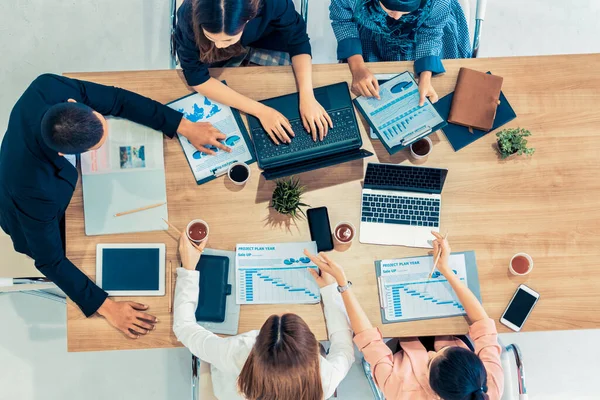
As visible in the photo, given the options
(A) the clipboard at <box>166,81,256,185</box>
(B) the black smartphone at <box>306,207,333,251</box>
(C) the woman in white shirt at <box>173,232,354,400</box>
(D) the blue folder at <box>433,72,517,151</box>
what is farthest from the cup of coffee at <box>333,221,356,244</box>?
(D) the blue folder at <box>433,72,517,151</box>

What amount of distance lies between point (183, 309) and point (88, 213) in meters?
0.47

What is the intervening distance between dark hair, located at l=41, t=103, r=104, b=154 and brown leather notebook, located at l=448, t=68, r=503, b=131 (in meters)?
1.22

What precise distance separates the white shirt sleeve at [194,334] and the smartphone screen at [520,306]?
0.91 metres

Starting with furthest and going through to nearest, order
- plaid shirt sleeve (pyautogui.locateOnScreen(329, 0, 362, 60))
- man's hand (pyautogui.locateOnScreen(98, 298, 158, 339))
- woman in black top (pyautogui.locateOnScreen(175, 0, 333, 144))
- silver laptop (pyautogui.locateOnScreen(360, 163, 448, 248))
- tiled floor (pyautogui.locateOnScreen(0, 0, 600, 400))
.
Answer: tiled floor (pyautogui.locateOnScreen(0, 0, 600, 400)) < plaid shirt sleeve (pyautogui.locateOnScreen(329, 0, 362, 60)) < silver laptop (pyautogui.locateOnScreen(360, 163, 448, 248)) < man's hand (pyautogui.locateOnScreen(98, 298, 158, 339)) < woman in black top (pyautogui.locateOnScreen(175, 0, 333, 144))

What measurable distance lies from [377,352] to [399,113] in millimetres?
832

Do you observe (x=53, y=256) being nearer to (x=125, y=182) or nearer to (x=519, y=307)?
(x=125, y=182)

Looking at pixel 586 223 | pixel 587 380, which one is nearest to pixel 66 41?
pixel 586 223

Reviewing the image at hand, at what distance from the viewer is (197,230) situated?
1689mm

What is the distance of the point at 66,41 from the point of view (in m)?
2.61

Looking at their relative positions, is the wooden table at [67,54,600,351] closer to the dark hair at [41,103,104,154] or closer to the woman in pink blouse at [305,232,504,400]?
the woman in pink blouse at [305,232,504,400]

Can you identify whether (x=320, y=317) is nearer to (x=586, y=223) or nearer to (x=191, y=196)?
(x=191, y=196)

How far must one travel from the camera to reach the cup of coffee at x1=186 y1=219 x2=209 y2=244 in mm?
1685

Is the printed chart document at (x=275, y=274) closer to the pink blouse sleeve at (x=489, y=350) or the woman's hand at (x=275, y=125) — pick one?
the woman's hand at (x=275, y=125)

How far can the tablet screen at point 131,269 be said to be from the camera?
5.46 ft
